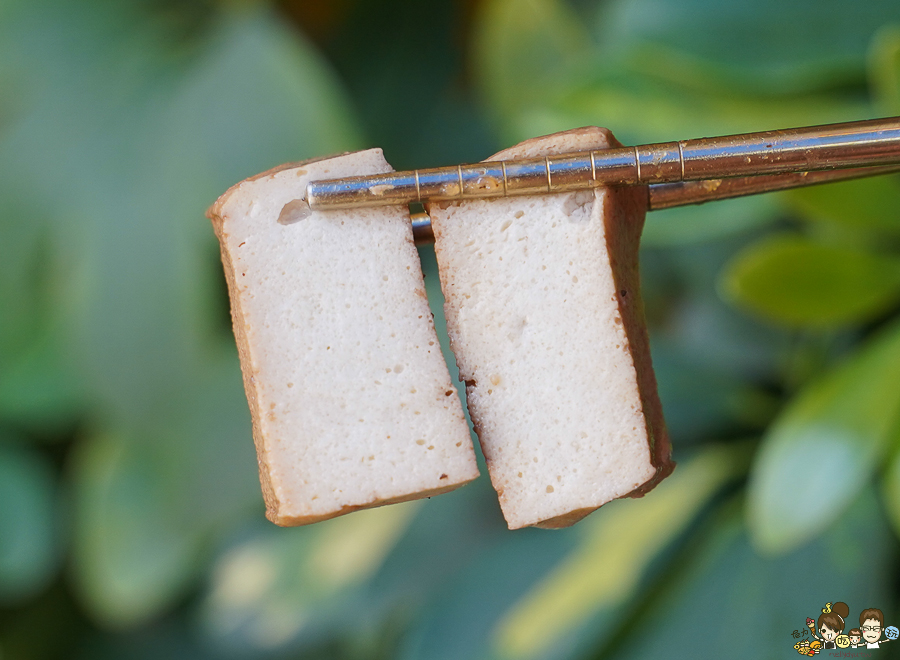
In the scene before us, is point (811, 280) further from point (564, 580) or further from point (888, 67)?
point (564, 580)

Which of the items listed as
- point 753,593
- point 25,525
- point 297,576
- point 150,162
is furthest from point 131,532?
point 753,593

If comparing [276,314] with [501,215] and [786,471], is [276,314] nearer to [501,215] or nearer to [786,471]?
[501,215]

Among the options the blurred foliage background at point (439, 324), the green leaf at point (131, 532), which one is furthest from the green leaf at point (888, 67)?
the green leaf at point (131, 532)

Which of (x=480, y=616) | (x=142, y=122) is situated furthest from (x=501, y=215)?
(x=142, y=122)

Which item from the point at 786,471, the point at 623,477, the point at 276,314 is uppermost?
the point at 276,314

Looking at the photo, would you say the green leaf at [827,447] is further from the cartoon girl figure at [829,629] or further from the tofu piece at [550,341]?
the tofu piece at [550,341]
